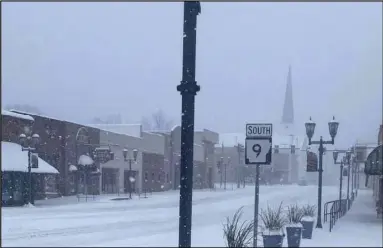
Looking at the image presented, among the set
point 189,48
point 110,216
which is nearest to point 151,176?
point 110,216

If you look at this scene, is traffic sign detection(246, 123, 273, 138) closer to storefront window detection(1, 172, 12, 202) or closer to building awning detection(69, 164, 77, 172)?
storefront window detection(1, 172, 12, 202)

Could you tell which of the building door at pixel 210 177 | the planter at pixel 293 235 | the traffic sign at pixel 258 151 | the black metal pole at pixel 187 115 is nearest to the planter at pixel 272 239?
the planter at pixel 293 235

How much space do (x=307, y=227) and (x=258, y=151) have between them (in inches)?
300

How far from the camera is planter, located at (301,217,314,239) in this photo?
1587 cm

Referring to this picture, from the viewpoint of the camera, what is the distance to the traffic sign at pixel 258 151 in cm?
899

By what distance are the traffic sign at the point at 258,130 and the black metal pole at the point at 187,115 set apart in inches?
169

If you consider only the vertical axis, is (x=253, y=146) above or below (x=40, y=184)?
above

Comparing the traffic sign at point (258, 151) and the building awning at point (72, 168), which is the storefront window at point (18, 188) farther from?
the traffic sign at point (258, 151)

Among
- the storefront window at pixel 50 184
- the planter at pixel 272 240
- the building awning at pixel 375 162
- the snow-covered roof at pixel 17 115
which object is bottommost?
the storefront window at pixel 50 184

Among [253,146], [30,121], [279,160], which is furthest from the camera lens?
[279,160]

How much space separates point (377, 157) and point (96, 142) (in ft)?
106

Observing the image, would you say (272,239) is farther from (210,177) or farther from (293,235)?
(210,177)

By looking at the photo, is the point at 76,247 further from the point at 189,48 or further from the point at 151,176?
the point at 151,176

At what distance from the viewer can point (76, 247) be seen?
14992 mm
